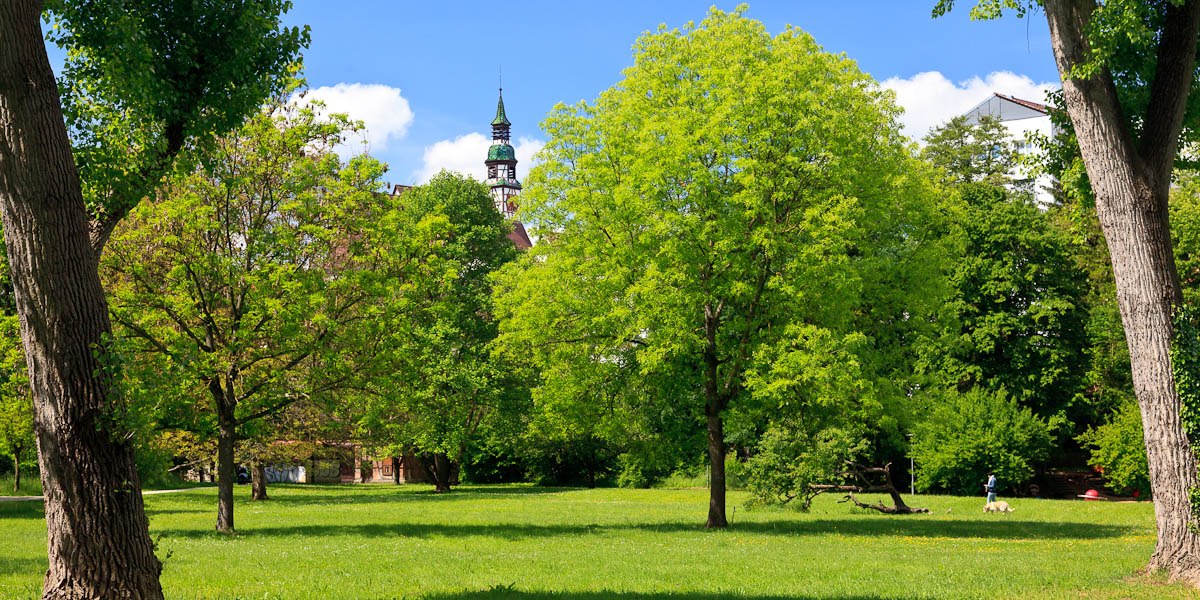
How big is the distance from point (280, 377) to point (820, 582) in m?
15.1

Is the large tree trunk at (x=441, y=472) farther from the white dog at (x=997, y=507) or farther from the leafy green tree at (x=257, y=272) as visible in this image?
the white dog at (x=997, y=507)

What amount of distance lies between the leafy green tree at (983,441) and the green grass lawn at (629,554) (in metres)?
9.89

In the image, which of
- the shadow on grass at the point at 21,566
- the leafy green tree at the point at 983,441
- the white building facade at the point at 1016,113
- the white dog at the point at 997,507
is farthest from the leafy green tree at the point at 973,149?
the shadow on grass at the point at 21,566

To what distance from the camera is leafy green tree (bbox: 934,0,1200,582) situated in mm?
13852

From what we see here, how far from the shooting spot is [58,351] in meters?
9.34

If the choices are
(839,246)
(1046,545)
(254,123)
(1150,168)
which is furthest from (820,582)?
(254,123)

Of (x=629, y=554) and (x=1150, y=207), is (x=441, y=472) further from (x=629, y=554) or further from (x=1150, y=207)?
(x=1150, y=207)

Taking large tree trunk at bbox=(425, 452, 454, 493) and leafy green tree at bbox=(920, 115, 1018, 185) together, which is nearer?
large tree trunk at bbox=(425, 452, 454, 493)

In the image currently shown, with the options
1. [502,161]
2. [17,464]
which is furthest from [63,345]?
[502,161]

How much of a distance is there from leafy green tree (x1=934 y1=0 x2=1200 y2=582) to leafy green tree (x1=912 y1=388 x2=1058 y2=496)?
2953 centimetres

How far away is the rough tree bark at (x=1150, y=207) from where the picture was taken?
45.6ft

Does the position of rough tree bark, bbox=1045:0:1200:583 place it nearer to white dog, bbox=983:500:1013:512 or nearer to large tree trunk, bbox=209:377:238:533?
large tree trunk, bbox=209:377:238:533

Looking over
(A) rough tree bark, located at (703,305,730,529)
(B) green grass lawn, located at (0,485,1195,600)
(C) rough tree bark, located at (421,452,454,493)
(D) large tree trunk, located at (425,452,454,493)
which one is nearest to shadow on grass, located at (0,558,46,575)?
(B) green grass lawn, located at (0,485,1195,600)

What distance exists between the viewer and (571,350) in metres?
25.3
